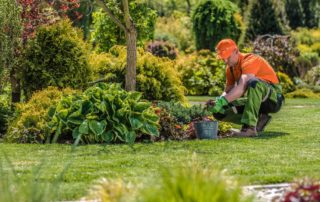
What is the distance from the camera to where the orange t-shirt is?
10117 millimetres

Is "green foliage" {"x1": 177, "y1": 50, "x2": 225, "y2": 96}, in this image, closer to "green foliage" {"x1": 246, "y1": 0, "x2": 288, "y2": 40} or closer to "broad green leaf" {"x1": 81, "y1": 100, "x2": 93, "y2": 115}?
"green foliage" {"x1": 246, "y1": 0, "x2": 288, "y2": 40}

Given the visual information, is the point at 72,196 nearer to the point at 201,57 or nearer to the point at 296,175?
the point at 296,175

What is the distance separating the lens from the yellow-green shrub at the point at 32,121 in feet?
31.8

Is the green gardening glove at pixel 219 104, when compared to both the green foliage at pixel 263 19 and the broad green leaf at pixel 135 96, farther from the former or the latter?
the green foliage at pixel 263 19

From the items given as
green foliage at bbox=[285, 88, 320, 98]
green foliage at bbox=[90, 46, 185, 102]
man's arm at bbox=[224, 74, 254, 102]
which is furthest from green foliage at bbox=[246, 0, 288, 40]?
man's arm at bbox=[224, 74, 254, 102]

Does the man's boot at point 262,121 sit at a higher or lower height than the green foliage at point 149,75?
lower

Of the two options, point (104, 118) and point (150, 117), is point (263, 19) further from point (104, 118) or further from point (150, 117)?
point (104, 118)

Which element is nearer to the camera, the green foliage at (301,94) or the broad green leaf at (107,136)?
the broad green leaf at (107,136)

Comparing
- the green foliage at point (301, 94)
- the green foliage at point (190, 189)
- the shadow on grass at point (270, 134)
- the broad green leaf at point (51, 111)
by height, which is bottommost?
the green foliage at point (301, 94)

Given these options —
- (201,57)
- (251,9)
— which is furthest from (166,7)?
(201,57)

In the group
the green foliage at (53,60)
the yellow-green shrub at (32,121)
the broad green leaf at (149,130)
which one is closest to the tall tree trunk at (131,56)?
the green foliage at (53,60)

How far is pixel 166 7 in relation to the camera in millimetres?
52719

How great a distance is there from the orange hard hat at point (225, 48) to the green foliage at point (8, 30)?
293 cm

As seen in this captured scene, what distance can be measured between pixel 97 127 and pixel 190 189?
552 cm
